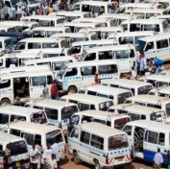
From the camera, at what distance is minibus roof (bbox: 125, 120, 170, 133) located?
89.1ft

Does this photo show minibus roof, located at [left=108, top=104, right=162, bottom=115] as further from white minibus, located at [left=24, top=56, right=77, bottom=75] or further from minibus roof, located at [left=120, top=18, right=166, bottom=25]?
minibus roof, located at [left=120, top=18, right=166, bottom=25]

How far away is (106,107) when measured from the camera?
31.4 metres

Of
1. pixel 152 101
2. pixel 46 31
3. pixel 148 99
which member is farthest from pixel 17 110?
pixel 46 31

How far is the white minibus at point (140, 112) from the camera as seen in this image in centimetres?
2922

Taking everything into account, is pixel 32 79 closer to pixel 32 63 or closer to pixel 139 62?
pixel 32 63

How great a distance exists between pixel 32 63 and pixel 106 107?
24.1 feet

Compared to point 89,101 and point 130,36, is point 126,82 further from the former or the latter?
point 130,36

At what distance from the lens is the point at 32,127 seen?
92.5 feet

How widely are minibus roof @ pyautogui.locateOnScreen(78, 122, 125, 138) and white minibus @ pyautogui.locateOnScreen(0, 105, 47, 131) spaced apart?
2.49 meters

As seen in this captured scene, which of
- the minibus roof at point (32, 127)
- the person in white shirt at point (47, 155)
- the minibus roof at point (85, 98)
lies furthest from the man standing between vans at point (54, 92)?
the person in white shirt at point (47, 155)

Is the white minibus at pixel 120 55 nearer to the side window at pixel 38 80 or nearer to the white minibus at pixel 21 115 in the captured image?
the side window at pixel 38 80

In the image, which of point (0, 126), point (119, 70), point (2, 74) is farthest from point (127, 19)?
point (0, 126)

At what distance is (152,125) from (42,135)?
4.02 m

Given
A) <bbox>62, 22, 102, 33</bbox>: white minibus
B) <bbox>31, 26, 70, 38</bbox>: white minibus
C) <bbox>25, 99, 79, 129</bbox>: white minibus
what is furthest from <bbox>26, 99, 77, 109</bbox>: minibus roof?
<bbox>62, 22, 102, 33</bbox>: white minibus
